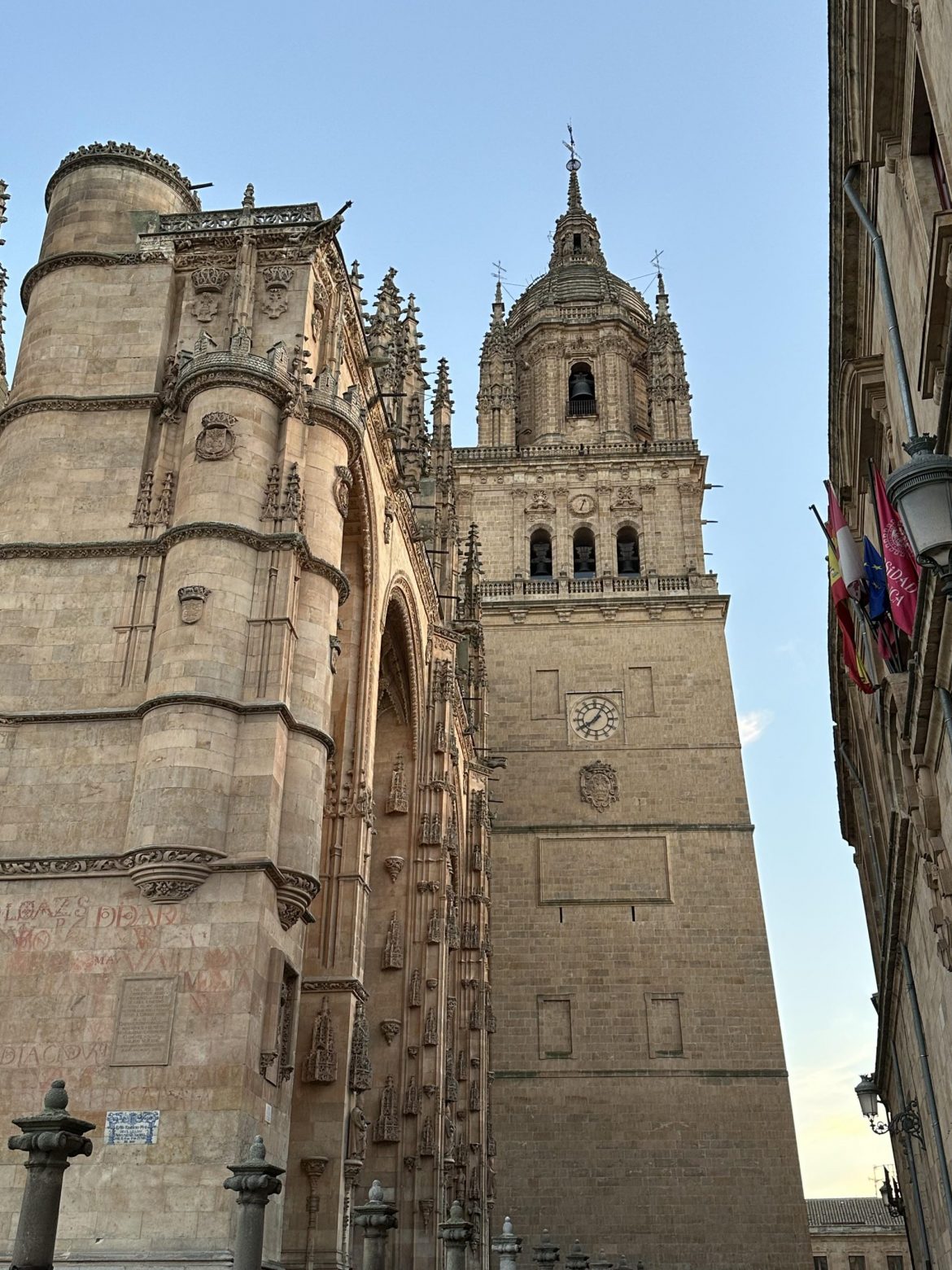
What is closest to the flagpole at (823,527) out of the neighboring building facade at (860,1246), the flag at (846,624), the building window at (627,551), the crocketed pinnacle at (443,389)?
the flag at (846,624)

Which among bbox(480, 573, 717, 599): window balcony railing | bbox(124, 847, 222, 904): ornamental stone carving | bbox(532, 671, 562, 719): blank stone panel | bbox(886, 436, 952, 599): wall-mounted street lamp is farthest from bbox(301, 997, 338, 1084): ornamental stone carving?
bbox(480, 573, 717, 599): window balcony railing

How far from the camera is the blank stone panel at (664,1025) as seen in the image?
114 ft

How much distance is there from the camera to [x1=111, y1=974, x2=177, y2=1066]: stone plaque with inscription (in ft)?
45.7

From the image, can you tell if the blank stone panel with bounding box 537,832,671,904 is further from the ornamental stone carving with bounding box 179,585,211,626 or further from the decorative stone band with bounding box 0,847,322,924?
the ornamental stone carving with bounding box 179,585,211,626

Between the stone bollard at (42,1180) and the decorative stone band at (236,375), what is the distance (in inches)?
461

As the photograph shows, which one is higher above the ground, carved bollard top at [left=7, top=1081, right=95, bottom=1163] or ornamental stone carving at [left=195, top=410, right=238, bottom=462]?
ornamental stone carving at [left=195, top=410, right=238, bottom=462]

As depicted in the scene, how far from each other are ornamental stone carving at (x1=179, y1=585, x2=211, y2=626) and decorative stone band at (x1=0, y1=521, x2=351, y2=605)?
2.74 feet

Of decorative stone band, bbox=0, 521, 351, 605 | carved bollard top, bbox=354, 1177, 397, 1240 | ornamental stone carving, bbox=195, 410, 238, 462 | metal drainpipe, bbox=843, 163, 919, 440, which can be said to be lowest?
carved bollard top, bbox=354, 1177, 397, 1240

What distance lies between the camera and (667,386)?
154 feet

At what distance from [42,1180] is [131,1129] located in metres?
6.24

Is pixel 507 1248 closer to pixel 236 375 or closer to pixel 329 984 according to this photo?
pixel 329 984

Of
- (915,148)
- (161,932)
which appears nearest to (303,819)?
(161,932)

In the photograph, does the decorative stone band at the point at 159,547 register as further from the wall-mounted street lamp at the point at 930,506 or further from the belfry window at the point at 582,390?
the belfry window at the point at 582,390

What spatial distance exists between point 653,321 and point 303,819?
129 ft
